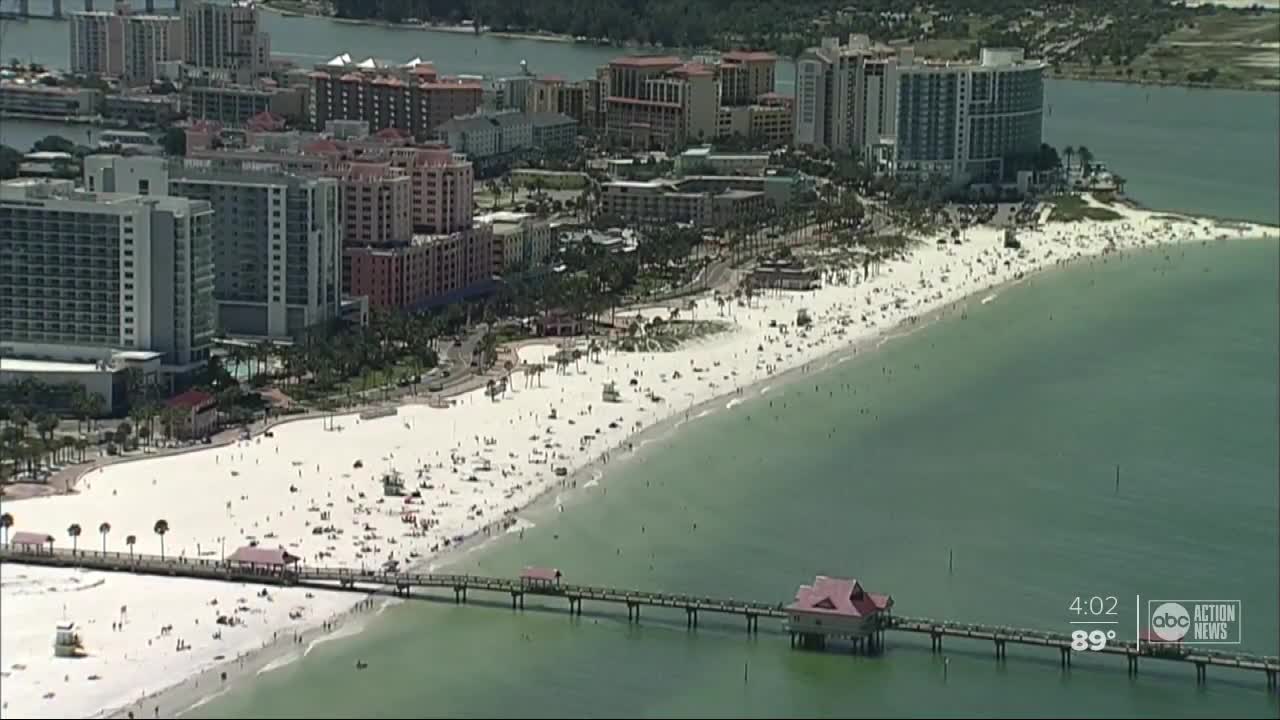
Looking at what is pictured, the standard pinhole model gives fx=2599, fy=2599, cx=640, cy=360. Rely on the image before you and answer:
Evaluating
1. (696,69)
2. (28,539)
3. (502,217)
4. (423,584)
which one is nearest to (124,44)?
(696,69)

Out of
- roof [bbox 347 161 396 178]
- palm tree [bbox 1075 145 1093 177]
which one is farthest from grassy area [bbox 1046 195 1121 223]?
roof [bbox 347 161 396 178]

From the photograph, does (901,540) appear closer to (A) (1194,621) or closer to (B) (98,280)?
(A) (1194,621)

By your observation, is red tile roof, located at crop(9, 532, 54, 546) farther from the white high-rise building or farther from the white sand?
the white high-rise building

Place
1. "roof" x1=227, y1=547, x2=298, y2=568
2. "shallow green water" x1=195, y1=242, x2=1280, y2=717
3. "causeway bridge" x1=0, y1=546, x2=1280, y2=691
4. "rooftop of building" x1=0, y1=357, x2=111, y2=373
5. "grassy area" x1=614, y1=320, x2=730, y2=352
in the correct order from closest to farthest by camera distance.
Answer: "shallow green water" x1=195, y1=242, x2=1280, y2=717 → "causeway bridge" x1=0, y1=546, x2=1280, y2=691 → "roof" x1=227, y1=547, x2=298, y2=568 → "rooftop of building" x1=0, y1=357, x2=111, y2=373 → "grassy area" x1=614, y1=320, x2=730, y2=352

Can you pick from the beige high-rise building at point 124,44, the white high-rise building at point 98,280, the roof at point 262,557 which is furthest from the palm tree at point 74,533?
the beige high-rise building at point 124,44

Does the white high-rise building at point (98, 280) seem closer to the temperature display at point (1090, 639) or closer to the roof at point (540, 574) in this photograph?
the roof at point (540, 574)
